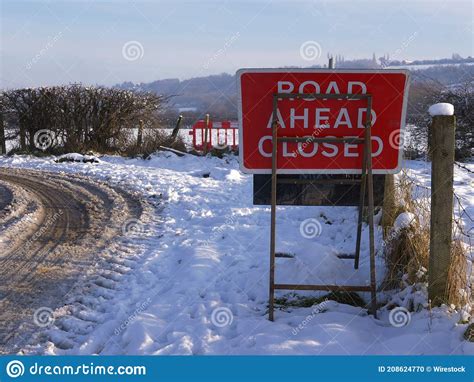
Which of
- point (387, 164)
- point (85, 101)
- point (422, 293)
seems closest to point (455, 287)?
point (422, 293)

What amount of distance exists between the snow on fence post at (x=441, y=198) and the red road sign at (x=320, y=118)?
2.07ft

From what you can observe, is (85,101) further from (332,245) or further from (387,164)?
(387,164)

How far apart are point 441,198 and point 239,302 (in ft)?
6.92

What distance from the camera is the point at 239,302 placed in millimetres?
5027

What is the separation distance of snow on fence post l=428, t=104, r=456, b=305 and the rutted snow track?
3.04m

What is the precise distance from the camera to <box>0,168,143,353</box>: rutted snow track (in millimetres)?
4828

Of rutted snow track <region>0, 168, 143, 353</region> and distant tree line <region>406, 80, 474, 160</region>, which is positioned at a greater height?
distant tree line <region>406, 80, 474, 160</region>

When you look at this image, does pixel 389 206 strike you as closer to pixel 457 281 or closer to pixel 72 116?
pixel 457 281

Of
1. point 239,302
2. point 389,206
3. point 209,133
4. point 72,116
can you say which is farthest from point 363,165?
point 72,116

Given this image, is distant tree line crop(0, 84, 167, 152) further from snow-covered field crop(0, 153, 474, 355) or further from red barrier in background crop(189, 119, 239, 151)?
snow-covered field crop(0, 153, 474, 355)

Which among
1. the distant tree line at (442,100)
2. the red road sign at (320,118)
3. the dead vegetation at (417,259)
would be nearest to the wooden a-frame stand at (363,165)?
the red road sign at (320,118)

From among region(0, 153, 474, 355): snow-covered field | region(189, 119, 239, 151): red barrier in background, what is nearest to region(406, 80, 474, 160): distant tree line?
region(189, 119, 239, 151): red barrier in background

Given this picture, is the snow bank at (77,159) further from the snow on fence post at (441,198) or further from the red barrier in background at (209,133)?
the snow on fence post at (441,198)
